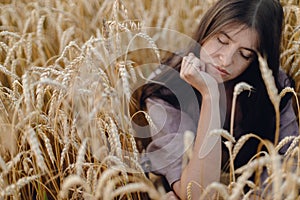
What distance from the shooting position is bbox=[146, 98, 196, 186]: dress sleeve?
121cm

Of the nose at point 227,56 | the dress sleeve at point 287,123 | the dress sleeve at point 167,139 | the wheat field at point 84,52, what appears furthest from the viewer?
the dress sleeve at point 287,123

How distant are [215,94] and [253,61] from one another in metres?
0.21

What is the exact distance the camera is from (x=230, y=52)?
3.59ft

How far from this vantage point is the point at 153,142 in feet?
4.01

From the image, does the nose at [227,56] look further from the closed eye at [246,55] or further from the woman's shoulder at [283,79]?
the woman's shoulder at [283,79]

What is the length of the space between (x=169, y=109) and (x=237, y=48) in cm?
26

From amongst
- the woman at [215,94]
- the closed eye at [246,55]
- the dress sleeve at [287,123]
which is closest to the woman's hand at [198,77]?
the woman at [215,94]

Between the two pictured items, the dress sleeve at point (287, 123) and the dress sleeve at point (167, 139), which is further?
the dress sleeve at point (287, 123)

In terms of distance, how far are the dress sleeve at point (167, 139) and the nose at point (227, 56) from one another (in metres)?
0.23

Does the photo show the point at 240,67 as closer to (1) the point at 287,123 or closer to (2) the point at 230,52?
(2) the point at 230,52

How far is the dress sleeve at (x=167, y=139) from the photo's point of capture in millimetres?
1205

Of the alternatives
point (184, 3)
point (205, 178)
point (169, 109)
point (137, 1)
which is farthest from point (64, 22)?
point (205, 178)

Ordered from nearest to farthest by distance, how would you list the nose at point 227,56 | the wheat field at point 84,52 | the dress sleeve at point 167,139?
the wheat field at point 84,52 → the nose at point 227,56 → the dress sleeve at point 167,139

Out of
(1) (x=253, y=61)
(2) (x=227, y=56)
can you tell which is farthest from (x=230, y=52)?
(1) (x=253, y=61)
